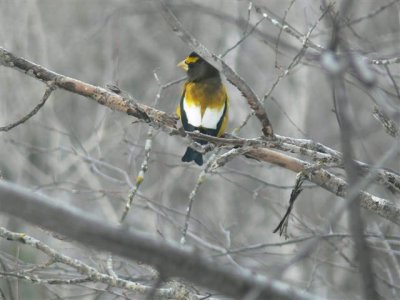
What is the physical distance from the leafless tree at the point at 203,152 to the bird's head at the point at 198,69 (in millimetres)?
317

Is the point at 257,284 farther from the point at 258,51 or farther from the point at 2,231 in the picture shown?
the point at 258,51

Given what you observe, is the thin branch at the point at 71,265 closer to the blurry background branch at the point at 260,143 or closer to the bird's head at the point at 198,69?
the blurry background branch at the point at 260,143

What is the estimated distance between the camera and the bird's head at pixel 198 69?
6.11 metres

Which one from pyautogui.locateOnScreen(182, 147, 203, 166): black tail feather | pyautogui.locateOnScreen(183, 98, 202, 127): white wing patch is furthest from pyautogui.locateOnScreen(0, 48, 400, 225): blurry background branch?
pyautogui.locateOnScreen(183, 98, 202, 127): white wing patch

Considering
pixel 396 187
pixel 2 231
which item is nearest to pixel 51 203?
pixel 2 231

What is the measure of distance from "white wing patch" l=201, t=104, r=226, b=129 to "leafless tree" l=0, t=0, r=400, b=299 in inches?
10.7

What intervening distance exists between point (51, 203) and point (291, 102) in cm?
1083

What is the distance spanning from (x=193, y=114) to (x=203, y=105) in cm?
16

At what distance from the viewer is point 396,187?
3605 millimetres

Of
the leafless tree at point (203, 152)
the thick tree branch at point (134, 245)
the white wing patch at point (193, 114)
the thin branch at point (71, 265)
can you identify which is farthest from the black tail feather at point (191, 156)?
the thick tree branch at point (134, 245)

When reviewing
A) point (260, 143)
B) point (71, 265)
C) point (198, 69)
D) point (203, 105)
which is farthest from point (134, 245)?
point (198, 69)

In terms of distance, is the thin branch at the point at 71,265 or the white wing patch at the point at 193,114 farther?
the white wing patch at the point at 193,114

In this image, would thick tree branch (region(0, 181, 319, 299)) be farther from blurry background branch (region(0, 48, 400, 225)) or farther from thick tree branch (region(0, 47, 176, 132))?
thick tree branch (region(0, 47, 176, 132))

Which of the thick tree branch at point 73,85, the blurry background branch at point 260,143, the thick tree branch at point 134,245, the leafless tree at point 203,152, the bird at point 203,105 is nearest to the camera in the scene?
the thick tree branch at point 134,245
